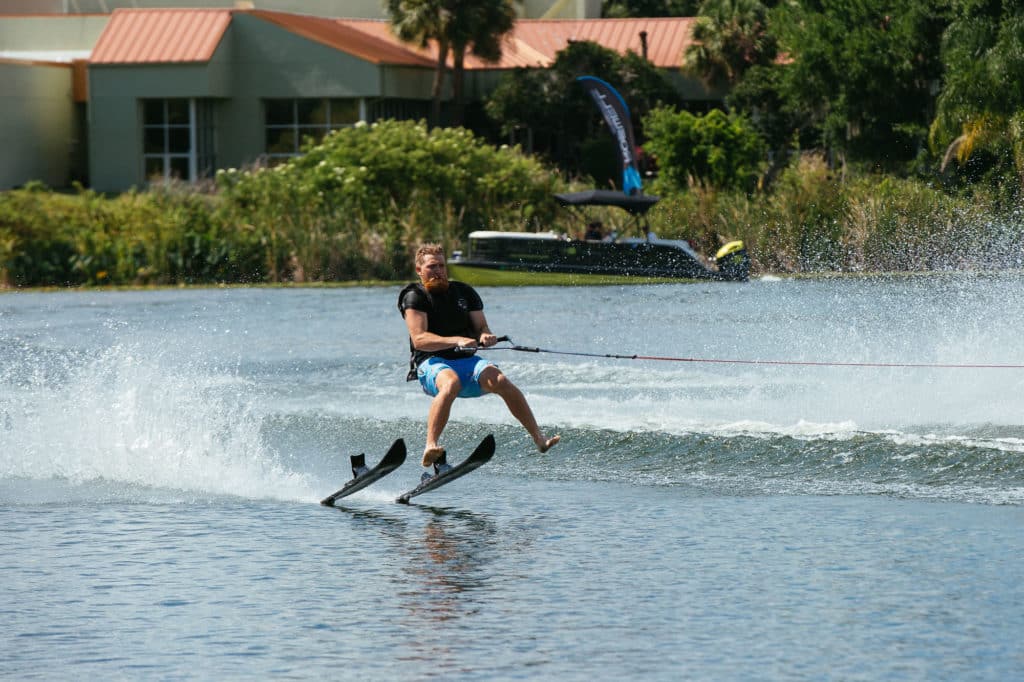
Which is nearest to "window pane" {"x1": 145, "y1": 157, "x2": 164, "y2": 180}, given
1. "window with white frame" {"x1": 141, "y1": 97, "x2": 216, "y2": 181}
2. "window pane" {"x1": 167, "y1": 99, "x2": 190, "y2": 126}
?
"window with white frame" {"x1": 141, "y1": 97, "x2": 216, "y2": 181}

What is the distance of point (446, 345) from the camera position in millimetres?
10688

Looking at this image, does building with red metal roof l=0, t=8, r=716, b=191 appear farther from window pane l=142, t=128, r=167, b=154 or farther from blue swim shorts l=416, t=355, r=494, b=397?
blue swim shorts l=416, t=355, r=494, b=397

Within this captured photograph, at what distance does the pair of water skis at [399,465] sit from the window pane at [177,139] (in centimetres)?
4524

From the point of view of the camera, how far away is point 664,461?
507 inches

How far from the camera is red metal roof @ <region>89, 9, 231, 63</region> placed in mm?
53688

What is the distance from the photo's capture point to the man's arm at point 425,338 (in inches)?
419

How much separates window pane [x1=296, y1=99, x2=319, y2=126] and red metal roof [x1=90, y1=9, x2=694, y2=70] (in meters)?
1.98

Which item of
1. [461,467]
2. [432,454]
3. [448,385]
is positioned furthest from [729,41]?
[432,454]

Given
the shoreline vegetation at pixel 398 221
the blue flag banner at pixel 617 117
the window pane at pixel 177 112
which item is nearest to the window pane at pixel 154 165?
the window pane at pixel 177 112

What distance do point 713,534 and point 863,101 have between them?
33898 mm

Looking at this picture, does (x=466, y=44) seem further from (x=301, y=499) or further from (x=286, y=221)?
(x=301, y=499)

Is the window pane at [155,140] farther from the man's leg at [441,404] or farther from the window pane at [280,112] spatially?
the man's leg at [441,404]

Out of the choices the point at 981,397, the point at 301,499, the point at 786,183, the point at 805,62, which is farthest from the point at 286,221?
the point at 301,499

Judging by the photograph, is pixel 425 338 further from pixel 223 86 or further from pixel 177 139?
pixel 177 139
